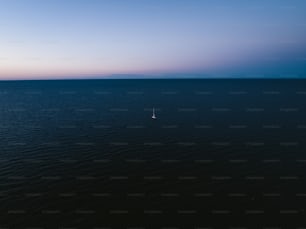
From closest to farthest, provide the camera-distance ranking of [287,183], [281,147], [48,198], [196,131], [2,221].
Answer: [2,221], [48,198], [287,183], [281,147], [196,131]

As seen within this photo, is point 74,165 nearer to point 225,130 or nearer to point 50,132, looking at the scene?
point 50,132

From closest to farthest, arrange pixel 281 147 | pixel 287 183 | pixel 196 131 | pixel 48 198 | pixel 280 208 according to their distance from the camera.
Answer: pixel 280 208 < pixel 48 198 < pixel 287 183 < pixel 281 147 < pixel 196 131

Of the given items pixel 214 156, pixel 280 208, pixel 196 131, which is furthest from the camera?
pixel 196 131

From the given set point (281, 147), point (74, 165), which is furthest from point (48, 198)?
point (281, 147)

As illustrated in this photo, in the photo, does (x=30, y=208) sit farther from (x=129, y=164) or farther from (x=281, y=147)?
(x=281, y=147)

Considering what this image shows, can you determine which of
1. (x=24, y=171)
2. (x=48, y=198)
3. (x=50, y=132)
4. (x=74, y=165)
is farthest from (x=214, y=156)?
(x=50, y=132)

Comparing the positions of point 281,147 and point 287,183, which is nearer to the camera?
point 287,183

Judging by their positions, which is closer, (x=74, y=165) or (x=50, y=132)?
(x=74, y=165)

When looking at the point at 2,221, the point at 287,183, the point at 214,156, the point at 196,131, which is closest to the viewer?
the point at 2,221

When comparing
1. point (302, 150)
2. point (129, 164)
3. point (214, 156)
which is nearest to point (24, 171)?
point (129, 164)
